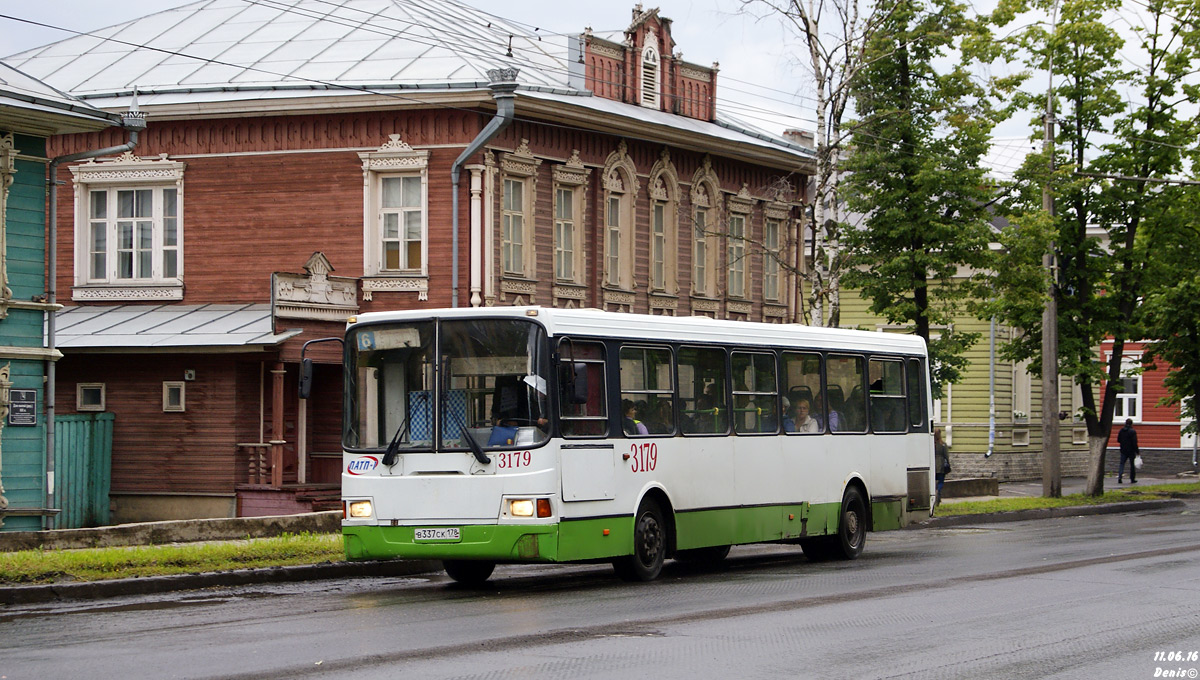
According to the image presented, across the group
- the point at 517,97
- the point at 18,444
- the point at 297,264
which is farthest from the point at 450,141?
the point at 18,444

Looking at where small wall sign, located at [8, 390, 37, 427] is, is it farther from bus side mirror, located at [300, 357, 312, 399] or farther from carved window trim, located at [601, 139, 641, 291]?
carved window trim, located at [601, 139, 641, 291]

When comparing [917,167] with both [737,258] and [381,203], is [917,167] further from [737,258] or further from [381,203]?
[381,203]

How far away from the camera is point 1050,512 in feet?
103

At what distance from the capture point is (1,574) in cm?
1466

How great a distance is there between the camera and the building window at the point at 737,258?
3688 cm

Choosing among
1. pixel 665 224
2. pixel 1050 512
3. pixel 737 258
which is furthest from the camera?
pixel 737 258

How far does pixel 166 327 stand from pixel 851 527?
48.1 feet

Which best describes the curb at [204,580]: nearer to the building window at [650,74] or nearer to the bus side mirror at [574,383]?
the bus side mirror at [574,383]

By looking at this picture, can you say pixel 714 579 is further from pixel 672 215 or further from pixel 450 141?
pixel 672 215

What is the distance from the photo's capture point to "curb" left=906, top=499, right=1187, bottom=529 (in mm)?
28717

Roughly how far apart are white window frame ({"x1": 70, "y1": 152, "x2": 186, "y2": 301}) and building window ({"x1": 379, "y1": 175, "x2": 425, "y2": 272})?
4.22 m

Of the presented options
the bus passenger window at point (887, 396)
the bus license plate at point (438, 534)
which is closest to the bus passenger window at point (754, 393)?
the bus passenger window at point (887, 396)

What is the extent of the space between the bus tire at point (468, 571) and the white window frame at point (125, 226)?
16.1 metres

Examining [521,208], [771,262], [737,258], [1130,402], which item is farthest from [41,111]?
[1130,402]
